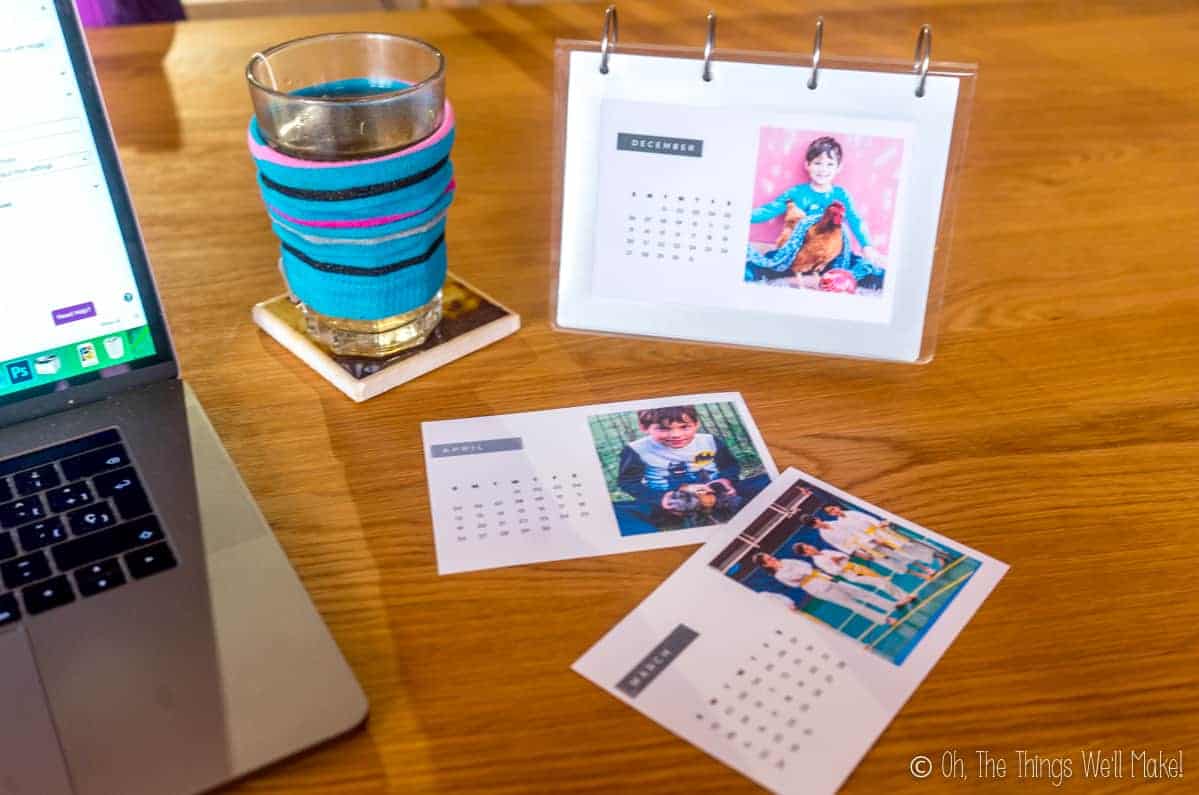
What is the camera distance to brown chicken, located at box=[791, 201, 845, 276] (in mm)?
839

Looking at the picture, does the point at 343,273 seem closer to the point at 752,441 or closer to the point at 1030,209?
the point at 752,441

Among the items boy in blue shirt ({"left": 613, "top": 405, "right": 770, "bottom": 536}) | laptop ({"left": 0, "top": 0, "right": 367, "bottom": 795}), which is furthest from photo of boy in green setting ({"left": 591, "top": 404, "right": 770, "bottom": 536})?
laptop ({"left": 0, "top": 0, "right": 367, "bottom": 795})

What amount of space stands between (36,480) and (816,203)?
0.59 metres

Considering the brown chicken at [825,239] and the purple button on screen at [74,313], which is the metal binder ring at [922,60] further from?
the purple button on screen at [74,313]

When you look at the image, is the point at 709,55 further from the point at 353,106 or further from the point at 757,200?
the point at 353,106

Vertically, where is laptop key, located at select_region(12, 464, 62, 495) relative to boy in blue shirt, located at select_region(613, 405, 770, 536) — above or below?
above

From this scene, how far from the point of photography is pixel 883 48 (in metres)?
1.39

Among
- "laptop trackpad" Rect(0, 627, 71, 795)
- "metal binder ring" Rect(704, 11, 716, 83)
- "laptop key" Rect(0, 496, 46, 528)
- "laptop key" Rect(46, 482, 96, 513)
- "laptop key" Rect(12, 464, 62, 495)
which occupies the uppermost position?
"metal binder ring" Rect(704, 11, 716, 83)

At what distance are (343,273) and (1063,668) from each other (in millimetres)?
560

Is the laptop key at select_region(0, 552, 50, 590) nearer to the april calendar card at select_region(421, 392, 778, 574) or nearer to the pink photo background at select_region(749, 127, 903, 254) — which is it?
the april calendar card at select_region(421, 392, 778, 574)

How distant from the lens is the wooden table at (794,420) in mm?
599

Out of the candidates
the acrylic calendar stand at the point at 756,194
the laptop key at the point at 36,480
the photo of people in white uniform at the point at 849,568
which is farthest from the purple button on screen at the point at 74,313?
the photo of people in white uniform at the point at 849,568

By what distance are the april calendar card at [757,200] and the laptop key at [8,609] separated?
45 cm

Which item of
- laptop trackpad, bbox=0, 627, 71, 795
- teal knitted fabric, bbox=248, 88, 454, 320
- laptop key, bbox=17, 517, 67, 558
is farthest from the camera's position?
teal knitted fabric, bbox=248, 88, 454, 320
